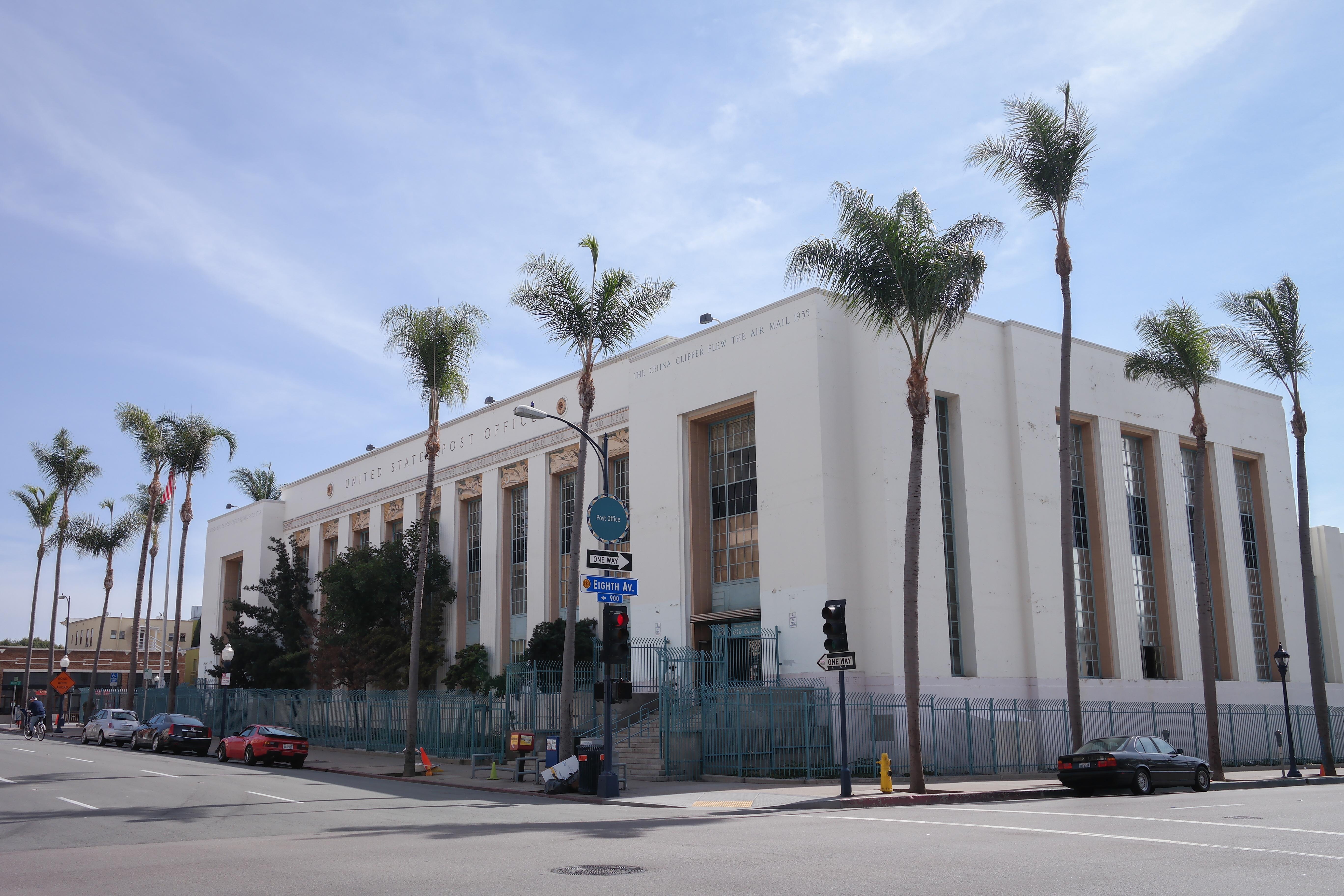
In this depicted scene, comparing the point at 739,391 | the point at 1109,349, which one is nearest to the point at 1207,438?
the point at 1109,349

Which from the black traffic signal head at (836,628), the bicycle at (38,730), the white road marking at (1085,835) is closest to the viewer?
the white road marking at (1085,835)

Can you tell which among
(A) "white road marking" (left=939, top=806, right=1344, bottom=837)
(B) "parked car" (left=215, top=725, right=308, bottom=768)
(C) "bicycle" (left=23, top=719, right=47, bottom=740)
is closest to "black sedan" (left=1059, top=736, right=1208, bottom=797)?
(A) "white road marking" (left=939, top=806, right=1344, bottom=837)

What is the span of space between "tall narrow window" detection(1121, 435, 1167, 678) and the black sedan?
1286 centimetres

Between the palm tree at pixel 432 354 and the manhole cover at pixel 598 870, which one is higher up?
the palm tree at pixel 432 354

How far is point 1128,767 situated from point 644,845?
1360 cm

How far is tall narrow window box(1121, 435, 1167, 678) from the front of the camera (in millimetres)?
36875

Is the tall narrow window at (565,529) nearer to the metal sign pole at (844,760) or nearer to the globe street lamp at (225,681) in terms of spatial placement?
the globe street lamp at (225,681)

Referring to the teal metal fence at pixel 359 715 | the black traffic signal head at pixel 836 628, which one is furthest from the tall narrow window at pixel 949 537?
the teal metal fence at pixel 359 715

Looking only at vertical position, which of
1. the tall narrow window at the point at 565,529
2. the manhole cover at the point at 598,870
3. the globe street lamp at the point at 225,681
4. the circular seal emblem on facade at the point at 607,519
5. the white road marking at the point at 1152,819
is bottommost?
the white road marking at the point at 1152,819

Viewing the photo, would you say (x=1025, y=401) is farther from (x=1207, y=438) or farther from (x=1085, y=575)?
(x=1207, y=438)

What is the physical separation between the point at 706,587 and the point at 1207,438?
801 inches

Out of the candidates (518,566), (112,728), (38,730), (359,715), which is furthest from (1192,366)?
(38,730)

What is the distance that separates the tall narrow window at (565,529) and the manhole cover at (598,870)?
95.8 ft

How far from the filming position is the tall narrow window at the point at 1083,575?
35000mm
